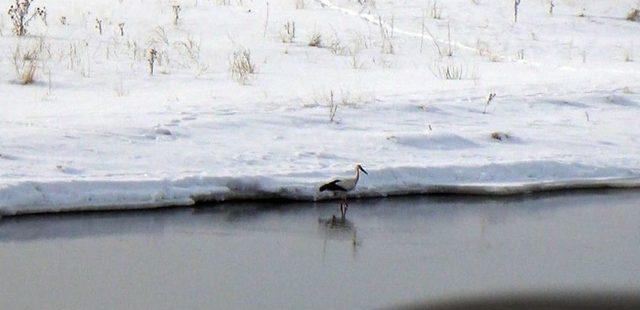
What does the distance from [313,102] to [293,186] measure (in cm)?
325

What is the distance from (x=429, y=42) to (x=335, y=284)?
33.7ft

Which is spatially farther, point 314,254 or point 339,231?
point 339,231

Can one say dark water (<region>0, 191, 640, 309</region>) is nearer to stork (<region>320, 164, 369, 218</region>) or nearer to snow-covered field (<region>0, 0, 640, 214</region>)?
stork (<region>320, 164, 369, 218</region>)

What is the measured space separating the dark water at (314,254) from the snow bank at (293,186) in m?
0.19

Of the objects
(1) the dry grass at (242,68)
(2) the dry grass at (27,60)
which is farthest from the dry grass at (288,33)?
(2) the dry grass at (27,60)

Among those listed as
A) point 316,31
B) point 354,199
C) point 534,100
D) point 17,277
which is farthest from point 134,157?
point 316,31

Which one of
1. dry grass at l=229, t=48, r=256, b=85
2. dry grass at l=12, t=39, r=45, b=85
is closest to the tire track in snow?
dry grass at l=229, t=48, r=256, b=85

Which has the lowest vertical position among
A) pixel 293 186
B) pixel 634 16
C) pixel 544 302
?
pixel 544 302

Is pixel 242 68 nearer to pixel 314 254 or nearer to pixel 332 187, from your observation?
pixel 332 187

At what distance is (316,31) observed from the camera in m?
18.4

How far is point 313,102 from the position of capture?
1413 centimetres

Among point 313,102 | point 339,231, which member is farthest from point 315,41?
point 339,231

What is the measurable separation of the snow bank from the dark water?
0.19 meters

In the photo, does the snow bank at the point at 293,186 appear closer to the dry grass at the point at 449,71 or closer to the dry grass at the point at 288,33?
the dry grass at the point at 449,71
